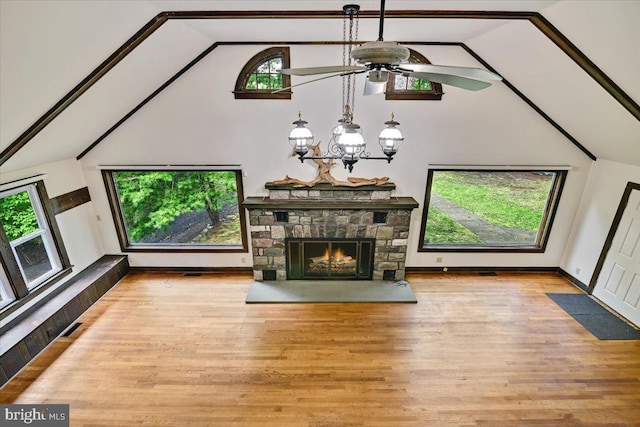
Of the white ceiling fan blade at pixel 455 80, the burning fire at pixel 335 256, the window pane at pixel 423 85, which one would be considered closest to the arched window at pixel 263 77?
the window pane at pixel 423 85

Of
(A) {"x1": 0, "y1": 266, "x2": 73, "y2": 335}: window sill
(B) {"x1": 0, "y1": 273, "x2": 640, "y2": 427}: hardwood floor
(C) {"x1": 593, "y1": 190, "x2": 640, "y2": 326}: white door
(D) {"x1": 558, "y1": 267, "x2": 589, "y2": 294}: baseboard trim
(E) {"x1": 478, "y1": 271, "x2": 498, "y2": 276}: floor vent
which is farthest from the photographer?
(E) {"x1": 478, "y1": 271, "x2": 498, "y2": 276}: floor vent

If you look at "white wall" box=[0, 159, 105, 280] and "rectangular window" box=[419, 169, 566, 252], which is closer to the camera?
"white wall" box=[0, 159, 105, 280]

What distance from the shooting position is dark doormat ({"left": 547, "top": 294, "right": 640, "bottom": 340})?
400cm

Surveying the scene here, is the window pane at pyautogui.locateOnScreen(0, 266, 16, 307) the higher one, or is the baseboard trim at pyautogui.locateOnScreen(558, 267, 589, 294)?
the window pane at pyautogui.locateOnScreen(0, 266, 16, 307)

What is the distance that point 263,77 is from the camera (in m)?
4.45

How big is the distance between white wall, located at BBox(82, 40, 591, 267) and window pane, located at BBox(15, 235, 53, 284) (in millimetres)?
1241

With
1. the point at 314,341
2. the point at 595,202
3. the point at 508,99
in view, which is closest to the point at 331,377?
the point at 314,341

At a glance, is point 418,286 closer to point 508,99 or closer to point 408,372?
point 408,372

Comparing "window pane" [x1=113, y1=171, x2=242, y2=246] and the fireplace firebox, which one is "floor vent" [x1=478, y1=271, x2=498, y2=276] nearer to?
the fireplace firebox

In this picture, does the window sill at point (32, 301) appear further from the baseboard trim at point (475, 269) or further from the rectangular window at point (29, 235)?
the baseboard trim at point (475, 269)

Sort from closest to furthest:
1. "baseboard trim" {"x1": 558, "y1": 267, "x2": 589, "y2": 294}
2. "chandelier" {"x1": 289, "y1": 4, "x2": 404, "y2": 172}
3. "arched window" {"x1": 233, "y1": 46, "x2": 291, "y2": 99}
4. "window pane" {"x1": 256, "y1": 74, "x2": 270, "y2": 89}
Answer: "chandelier" {"x1": 289, "y1": 4, "x2": 404, "y2": 172}
"arched window" {"x1": 233, "y1": 46, "x2": 291, "y2": 99}
"window pane" {"x1": 256, "y1": 74, "x2": 270, "y2": 89}
"baseboard trim" {"x1": 558, "y1": 267, "x2": 589, "y2": 294}

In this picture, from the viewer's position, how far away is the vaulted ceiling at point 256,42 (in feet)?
7.76

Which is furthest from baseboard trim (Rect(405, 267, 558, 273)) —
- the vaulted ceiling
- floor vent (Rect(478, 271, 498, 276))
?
the vaulted ceiling

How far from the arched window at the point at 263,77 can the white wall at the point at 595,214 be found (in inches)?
197
